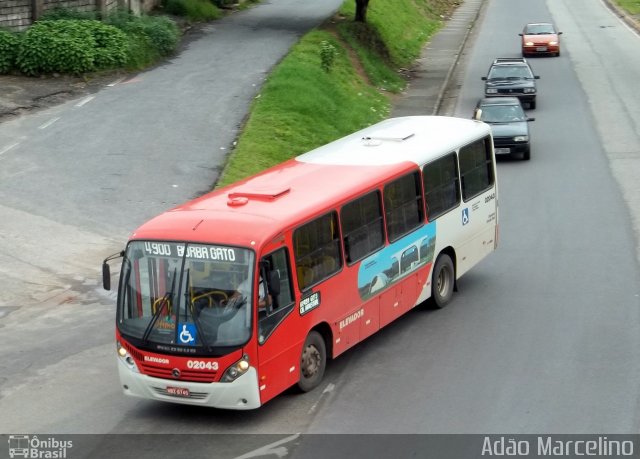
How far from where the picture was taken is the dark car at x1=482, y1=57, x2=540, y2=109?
3985 cm

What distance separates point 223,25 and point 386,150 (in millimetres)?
29882

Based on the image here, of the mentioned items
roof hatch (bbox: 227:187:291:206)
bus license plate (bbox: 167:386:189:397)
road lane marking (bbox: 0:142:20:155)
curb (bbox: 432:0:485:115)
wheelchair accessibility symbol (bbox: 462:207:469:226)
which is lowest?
curb (bbox: 432:0:485:115)

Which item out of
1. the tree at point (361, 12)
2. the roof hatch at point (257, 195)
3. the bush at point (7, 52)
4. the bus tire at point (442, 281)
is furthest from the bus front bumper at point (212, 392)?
the tree at point (361, 12)

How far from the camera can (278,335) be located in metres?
14.0

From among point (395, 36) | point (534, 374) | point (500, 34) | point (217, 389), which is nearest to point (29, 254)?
point (217, 389)

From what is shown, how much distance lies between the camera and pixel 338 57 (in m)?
41.4

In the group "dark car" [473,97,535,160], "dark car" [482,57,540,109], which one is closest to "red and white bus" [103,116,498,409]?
"dark car" [473,97,535,160]

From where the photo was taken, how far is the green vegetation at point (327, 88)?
29875 millimetres

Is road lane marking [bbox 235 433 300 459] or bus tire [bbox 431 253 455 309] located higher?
road lane marking [bbox 235 433 300 459]

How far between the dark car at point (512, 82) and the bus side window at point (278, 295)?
88.0 feet

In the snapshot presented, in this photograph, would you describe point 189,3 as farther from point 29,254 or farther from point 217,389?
point 217,389

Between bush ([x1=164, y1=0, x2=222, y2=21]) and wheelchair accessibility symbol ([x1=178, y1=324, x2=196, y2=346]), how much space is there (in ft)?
111

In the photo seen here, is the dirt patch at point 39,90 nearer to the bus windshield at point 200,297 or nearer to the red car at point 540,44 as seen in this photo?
the bus windshield at point 200,297

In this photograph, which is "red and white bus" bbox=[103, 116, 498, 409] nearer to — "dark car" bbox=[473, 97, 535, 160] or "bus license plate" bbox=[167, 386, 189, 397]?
"bus license plate" bbox=[167, 386, 189, 397]
